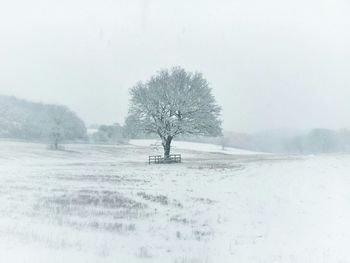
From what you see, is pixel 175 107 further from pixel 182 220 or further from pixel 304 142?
pixel 304 142

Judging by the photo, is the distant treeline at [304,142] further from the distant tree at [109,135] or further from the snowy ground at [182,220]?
the snowy ground at [182,220]

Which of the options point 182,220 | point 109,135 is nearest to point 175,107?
point 182,220

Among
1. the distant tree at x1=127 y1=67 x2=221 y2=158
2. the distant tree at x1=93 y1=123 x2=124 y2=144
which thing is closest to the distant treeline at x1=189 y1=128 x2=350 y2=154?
the distant tree at x1=93 y1=123 x2=124 y2=144

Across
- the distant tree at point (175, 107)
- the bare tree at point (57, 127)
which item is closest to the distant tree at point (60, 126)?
the bare tree at point (57, 127)

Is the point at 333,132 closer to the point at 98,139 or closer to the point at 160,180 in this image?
the point at 98,139

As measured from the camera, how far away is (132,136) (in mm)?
52562

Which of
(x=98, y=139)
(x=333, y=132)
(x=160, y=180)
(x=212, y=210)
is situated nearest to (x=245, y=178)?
(x=160, y=180)

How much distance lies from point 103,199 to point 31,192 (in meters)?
4.40

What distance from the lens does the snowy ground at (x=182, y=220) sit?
1143cm

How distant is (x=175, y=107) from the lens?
49875mm

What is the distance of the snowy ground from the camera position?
450 inches

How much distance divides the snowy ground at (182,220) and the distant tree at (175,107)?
78.3 ft

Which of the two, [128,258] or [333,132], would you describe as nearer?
[128,258]

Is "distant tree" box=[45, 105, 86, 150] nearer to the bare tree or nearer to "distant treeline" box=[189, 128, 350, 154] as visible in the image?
the bare tree
